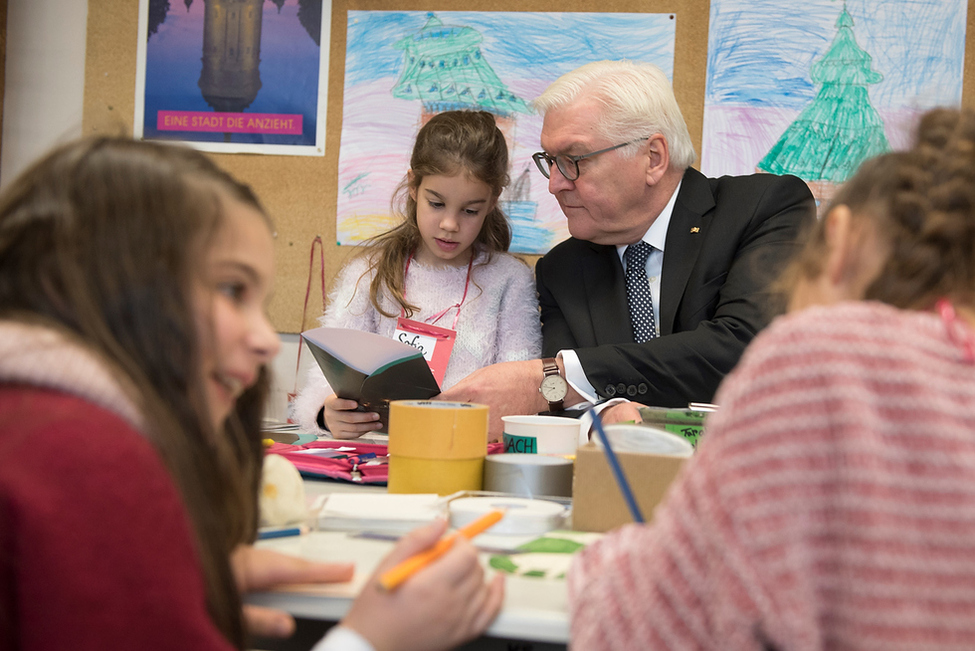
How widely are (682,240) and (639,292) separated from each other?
0.16m

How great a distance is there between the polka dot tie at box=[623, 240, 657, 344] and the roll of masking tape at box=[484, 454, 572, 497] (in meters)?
1.03

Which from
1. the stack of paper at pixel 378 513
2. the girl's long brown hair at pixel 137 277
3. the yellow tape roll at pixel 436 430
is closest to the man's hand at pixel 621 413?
the yellow tape roll at pixel 436 430

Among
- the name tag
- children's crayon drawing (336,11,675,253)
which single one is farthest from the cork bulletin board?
the name tag

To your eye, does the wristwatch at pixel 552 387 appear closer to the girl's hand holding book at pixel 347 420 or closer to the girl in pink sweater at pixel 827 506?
the girl's hand holding book at pixel 347 420

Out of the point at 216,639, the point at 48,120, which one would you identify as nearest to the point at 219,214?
the point at 216,639

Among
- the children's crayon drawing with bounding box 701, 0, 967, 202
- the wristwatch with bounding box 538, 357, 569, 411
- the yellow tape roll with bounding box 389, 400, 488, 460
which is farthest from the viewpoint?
the children's crayon drawing with bounding box 701, 0, 967, 202

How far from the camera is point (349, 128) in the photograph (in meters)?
2.55

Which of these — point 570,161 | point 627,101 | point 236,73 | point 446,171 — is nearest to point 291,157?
point 236,73

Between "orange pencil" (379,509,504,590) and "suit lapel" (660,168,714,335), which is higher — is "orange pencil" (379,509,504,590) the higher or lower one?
the lower one

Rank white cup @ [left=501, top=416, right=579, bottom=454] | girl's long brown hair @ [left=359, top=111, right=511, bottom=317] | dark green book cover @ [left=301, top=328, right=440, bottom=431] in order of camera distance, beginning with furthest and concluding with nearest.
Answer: girl's long brown hair @ [left=359, top=111, right=511, bottom=317], dark green book cover @ [left=301, top=328, right=440, bottom=431], white cup @ [left=501, top=416, right=579, bottom=454]

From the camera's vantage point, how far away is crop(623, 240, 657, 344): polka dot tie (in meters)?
1.95

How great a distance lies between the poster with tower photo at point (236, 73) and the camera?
2.55m

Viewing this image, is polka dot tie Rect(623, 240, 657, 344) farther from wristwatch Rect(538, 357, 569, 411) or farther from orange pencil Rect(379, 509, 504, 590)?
orange pencil Rect(379, 509, 504, 590)

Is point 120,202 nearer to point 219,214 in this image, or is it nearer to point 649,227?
point 219,214
